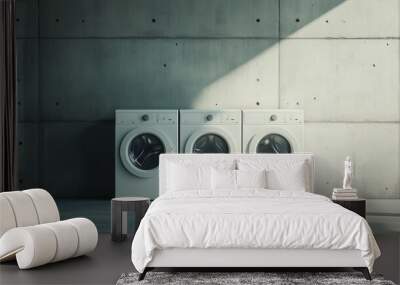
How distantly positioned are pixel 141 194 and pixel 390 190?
301 centimetres

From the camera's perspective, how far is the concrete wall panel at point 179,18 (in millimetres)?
7688

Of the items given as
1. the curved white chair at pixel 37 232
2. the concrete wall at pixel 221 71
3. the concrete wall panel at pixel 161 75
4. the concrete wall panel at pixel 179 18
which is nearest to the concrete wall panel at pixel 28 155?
the concrete wall at pixel 221 71

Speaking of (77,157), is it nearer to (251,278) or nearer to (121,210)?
(121,210)

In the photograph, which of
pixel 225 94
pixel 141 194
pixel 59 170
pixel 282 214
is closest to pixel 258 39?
pixel 225 94

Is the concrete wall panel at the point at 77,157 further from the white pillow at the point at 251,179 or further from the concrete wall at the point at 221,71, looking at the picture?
the white pillow at the point at 251,179

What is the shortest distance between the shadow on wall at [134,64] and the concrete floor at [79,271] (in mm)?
3090

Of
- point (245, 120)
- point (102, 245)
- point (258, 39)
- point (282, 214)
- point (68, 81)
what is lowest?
point (102, 245)

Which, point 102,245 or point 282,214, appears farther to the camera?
point 102,245

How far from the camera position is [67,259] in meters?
4.54

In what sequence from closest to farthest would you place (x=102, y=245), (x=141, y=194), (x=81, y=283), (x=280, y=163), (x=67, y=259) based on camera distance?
(x=81, y=283), (x=67, y=259), (x=102, y=245), (x=280, y=163), (x=141, y=194)

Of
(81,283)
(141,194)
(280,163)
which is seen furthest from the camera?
(141,194)

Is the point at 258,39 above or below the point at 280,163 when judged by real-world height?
above

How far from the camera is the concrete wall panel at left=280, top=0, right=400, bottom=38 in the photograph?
25.2 ft

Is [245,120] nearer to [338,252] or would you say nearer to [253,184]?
[253,184]
